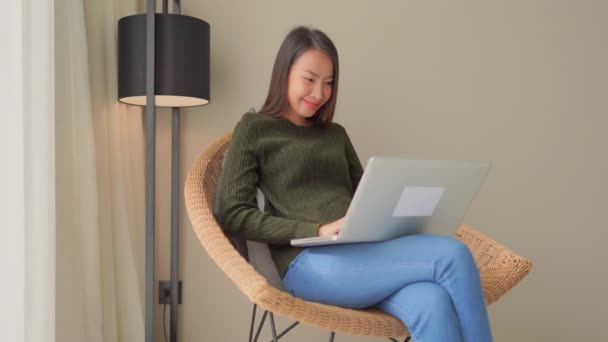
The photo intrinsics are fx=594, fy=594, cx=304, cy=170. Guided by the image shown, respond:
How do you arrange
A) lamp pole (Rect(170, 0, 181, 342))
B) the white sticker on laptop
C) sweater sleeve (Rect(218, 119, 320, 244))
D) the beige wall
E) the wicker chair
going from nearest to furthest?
the wicker chair < the white sticker on laptop < sweater sleeve (Rect(218, 119, 320, 244)) < lamp pole (Rect(170, 0, 181, 342)) < the beige wall

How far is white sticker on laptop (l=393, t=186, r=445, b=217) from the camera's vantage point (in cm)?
124

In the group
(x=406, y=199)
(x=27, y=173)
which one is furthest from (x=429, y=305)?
(x=27, y=173)

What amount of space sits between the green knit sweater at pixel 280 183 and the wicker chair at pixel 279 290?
0.24 feet

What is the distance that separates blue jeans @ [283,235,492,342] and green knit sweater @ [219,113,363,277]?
8 centimetres

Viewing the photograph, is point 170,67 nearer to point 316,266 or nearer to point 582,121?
point 316,266

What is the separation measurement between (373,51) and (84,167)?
110 cm

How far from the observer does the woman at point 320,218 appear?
3.84 feet

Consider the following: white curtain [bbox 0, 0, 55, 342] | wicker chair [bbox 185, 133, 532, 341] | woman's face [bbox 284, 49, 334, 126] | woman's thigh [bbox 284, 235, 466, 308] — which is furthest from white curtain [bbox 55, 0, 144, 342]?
woman's thigh [bbox 284, 235, 466, 308]

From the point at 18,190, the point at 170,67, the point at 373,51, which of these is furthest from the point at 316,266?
the point at 373,51

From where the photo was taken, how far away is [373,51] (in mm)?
2174

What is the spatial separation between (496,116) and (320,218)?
42.3 inches

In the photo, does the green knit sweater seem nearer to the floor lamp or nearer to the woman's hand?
the woman's hand

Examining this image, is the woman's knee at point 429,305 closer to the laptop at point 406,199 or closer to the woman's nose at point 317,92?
the laptop at point 406,199

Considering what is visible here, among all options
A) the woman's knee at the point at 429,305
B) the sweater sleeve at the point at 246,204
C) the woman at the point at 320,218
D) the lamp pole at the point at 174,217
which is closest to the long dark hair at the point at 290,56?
the woman at the point at 320,218
